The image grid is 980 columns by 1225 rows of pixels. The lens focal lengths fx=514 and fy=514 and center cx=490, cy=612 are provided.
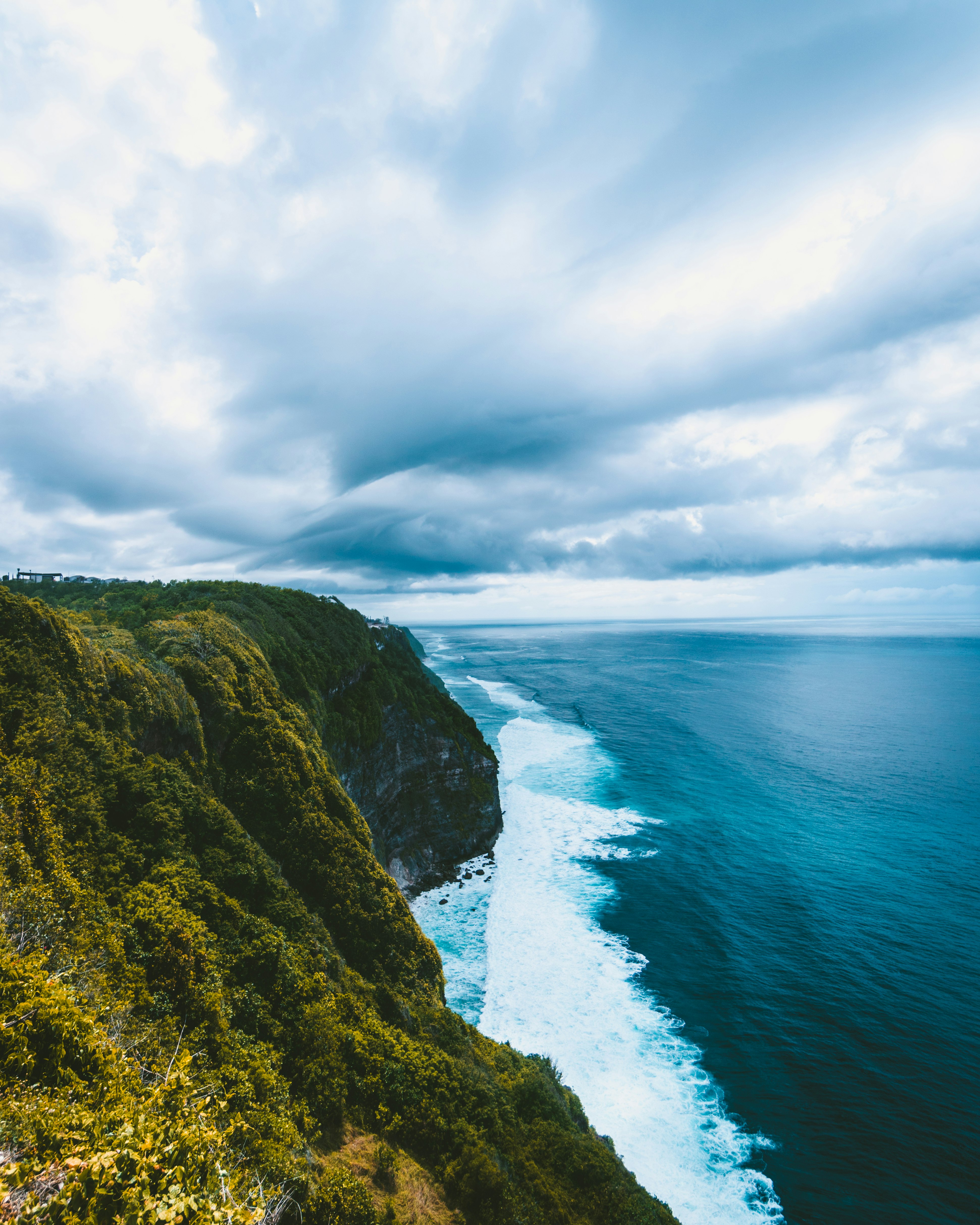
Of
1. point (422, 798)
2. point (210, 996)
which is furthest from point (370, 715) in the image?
point (210, 996)

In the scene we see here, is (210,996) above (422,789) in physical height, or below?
above

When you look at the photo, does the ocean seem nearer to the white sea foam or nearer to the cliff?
the white sea foam

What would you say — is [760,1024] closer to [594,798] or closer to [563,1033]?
[563,1033]

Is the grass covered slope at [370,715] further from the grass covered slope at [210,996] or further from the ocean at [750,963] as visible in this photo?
the grass covered slope at [210,996]

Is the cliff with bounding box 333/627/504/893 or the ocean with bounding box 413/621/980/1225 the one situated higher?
the cliff with bounding box 333/627/504/893

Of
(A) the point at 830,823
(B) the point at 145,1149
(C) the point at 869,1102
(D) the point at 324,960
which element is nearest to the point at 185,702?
(D) the point at 324,960

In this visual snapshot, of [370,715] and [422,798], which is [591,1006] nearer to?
[422,798]

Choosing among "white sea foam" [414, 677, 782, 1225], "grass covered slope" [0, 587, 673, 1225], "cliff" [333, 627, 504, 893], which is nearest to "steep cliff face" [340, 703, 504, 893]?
"cliff" [333, 627, 504, 893]
